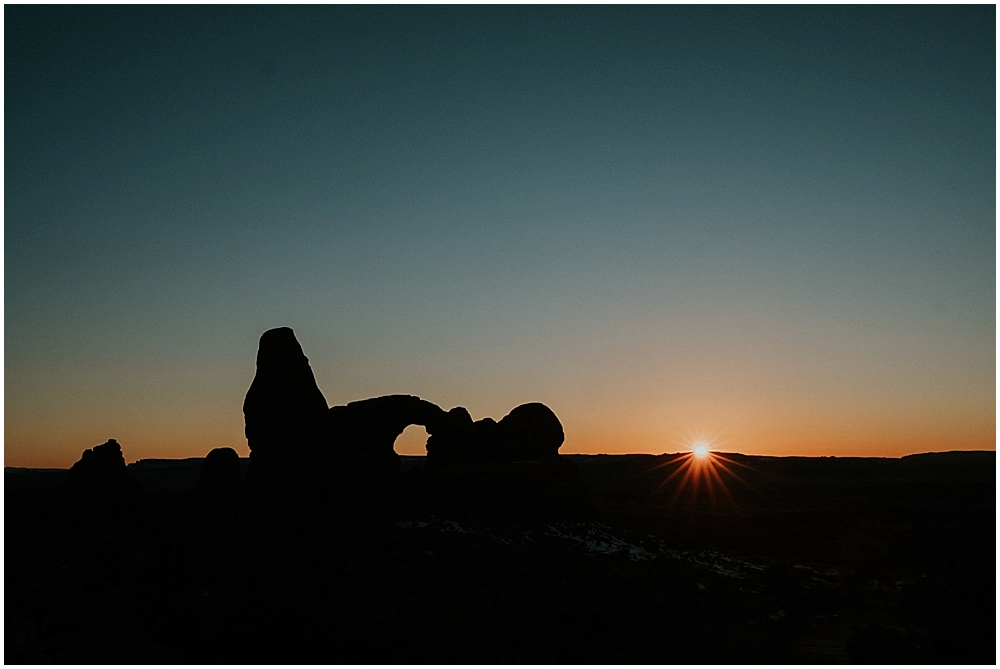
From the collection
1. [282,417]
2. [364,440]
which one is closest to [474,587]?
[282,417]

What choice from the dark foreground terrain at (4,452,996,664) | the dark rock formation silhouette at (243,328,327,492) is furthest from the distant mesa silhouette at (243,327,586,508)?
the dark foreground terrain at (4,452,996,664)

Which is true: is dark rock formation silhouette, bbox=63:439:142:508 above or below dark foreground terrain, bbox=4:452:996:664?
above

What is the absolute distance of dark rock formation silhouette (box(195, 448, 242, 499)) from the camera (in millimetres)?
50656

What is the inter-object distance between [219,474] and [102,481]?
804 cm

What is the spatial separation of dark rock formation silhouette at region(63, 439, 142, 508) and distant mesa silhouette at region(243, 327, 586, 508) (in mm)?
15793

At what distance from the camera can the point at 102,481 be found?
45.9m

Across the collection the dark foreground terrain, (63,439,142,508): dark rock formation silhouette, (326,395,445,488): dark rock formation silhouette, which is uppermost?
(326,395,445,488): dark rock formation silhouette

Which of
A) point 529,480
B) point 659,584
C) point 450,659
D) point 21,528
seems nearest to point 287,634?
point 450,659

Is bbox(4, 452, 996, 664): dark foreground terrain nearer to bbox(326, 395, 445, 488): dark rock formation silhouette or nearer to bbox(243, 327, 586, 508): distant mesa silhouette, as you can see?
bbox(243, 327, 586, 508): distant mesa silhouette

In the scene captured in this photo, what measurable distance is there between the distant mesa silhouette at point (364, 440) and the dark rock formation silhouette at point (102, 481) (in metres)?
15.8

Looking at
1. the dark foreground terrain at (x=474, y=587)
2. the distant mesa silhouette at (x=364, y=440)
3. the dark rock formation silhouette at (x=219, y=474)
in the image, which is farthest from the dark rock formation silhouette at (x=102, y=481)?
the distant mesa silhouette at (x=364, y=440)

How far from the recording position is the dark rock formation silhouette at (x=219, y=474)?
1994 inches

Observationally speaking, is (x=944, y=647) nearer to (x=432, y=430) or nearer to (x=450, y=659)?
(x=450, y=659)

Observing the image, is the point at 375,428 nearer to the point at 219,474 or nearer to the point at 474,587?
the point at 474,587
